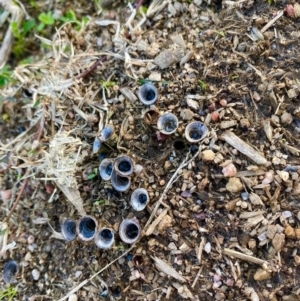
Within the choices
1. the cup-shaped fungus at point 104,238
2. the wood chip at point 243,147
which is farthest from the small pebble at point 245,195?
the cup-shaped fungus at point 104,238

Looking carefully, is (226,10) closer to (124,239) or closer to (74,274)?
(124,239)

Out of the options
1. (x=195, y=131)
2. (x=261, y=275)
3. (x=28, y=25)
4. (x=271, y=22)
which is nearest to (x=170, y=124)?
(x=195, y=131)

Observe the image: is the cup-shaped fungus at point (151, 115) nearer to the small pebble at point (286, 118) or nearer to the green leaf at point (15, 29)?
the small pebble at point (286, 118)

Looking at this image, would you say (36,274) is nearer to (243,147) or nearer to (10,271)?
(10,271)

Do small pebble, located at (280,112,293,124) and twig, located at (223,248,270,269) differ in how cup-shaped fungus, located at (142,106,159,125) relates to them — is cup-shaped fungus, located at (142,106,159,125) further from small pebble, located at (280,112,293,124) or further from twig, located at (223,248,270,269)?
twig, located at (223,248,270,269)

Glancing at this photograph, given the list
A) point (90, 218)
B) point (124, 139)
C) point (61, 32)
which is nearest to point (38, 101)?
point (61, 32)

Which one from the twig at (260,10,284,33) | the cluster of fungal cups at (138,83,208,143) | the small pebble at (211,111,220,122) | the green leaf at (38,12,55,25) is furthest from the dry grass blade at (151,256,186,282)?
the green leaf at (38,12,55,25)

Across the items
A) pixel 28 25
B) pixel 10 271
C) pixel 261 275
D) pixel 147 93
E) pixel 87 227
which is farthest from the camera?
pixel 28 25
